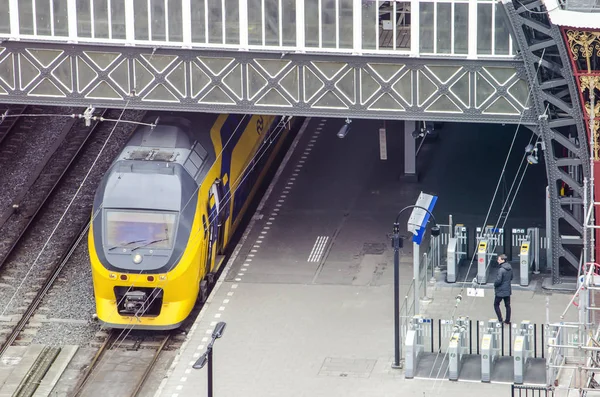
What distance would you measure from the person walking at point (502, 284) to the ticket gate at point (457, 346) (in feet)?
5.90

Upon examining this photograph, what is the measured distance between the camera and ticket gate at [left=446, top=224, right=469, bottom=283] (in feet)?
185

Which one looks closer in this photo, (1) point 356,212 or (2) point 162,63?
(2) point 162,63

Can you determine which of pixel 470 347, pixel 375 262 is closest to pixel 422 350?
pixel 470 347

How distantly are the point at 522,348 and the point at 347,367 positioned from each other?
4.79 metres

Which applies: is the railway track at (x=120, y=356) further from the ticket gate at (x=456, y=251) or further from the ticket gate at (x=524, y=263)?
the ticket gate at (x=524, y=263)

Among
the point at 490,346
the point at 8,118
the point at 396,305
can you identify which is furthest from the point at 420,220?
the point at 8,118

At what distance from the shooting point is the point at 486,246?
56.6 meters

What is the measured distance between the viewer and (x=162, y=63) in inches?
2200

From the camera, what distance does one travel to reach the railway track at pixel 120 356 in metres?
51.8

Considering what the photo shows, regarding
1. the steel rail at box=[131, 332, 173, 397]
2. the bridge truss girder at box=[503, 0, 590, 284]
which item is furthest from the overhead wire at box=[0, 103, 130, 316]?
the bridge truss girder at box=[503, 0, 590, 284]

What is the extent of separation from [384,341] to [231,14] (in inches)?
394

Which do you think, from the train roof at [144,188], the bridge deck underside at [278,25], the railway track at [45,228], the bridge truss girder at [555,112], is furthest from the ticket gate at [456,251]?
the railway track at [45,228]

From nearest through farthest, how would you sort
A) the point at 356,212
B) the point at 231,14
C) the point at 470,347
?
the point at 470,347 < the point at 231,14 < the point at 356,212

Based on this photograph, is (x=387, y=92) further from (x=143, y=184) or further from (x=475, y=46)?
(x=143, y=184)
